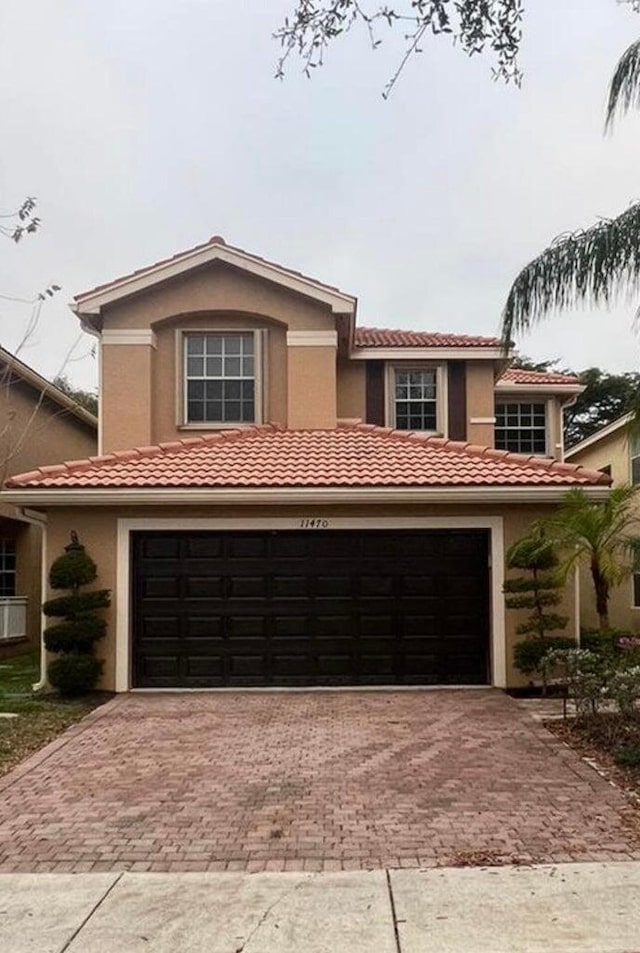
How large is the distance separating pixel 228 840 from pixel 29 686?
28.4 feet

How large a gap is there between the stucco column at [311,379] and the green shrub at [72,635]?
5.81 meters

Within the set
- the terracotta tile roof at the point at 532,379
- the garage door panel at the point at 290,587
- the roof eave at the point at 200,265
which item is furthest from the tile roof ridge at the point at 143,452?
the terracotta tile roof at the point at 532,379

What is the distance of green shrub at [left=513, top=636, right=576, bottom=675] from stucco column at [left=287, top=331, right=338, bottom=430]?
6.01 metres

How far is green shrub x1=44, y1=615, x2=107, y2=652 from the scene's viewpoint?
1250 centimetres

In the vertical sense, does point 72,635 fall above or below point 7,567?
below

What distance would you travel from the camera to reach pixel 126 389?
16328 millimetres

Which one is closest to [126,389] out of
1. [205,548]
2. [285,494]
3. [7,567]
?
[205,548]

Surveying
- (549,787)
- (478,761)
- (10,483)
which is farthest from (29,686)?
(549,787)

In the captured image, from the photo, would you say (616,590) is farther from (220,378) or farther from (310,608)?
(220,378)

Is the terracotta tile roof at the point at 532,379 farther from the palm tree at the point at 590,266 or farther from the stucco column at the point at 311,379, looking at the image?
the palm tree at the point at 590,266

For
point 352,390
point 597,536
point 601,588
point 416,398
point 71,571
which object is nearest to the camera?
point 597,536

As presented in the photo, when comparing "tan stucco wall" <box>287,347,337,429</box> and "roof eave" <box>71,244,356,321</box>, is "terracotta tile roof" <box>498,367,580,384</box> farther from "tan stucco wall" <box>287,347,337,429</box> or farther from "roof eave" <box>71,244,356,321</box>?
"roof eave" <box>71,244,356,321</box>

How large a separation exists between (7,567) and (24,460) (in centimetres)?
264

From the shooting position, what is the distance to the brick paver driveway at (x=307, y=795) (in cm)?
588
